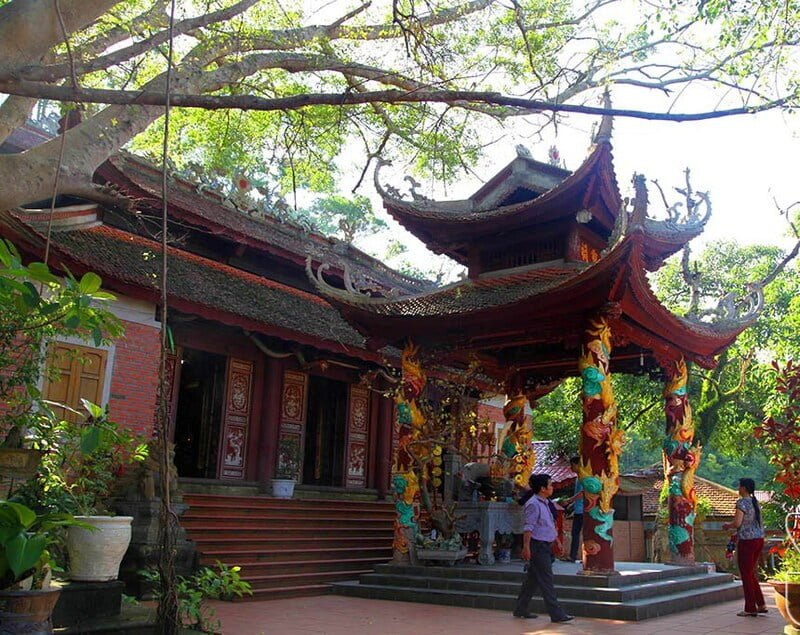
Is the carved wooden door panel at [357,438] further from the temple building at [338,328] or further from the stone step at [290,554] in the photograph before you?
the stone step at [290,554]

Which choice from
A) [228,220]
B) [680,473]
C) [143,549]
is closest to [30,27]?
[143,549]

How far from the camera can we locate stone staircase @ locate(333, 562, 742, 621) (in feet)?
24.3

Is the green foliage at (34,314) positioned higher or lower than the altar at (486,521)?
higher

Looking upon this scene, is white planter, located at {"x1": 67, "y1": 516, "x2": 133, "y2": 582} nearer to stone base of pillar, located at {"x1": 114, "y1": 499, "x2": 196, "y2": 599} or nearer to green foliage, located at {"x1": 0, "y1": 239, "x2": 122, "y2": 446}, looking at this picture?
green foliage, located at {"x1": 0, "y1": 239, "x2": 122, "y2": 446}

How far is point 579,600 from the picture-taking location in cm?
753

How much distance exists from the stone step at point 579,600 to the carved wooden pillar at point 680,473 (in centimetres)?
63

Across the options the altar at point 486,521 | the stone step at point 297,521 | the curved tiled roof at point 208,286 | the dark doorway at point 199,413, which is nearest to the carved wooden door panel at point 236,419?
the dark doorway at point 199,413

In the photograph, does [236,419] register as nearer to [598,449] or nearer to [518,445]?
[518,445]

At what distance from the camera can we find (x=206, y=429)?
41.8 ft

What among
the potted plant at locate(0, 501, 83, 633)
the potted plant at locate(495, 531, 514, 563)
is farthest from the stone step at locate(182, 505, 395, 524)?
the potted plant at locate(0, 501, 83, 633)

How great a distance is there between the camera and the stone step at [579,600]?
7219mm

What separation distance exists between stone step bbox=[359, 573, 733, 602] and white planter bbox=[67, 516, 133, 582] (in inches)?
172

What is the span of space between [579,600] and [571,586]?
0.28 m

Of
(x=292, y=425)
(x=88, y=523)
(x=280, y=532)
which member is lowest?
(x=280, y=532)
